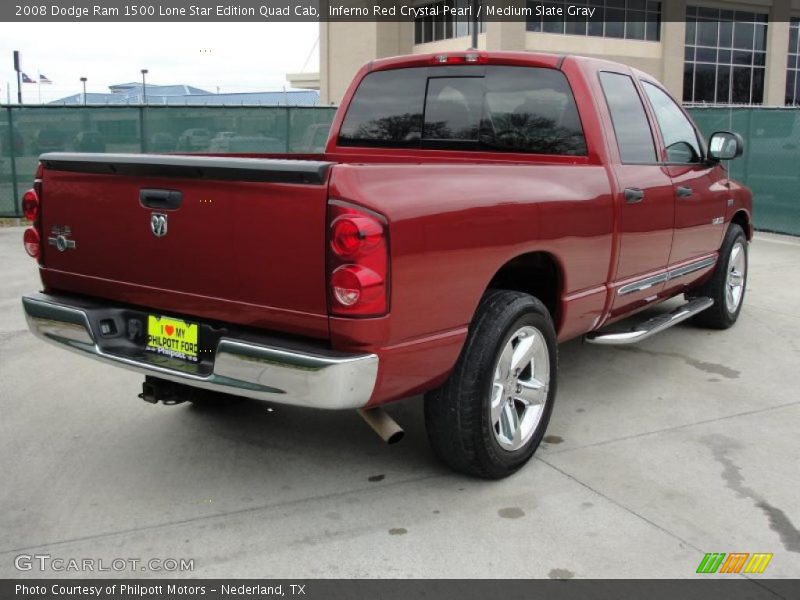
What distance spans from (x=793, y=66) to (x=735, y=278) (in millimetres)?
36961

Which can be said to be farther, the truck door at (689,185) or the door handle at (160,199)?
the truck door at (689,185)

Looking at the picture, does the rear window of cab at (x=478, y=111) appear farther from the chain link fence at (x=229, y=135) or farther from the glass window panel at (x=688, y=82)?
the glass window panel at (x=688, y=82)

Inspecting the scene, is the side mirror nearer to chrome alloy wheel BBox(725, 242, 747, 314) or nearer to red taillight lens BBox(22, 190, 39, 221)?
chrome alloy wheel BBox(725, 242, 747, 314)

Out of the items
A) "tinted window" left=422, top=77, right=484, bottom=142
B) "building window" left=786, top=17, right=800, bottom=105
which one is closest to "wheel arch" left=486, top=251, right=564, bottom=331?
"tinted window" left=422, top=77, right=484, bottom=142

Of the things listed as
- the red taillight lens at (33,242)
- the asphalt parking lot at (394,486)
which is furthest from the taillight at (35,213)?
the asphalt parking lot at (394,486)

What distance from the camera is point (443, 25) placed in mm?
35938

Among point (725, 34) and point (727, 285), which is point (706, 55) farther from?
point (727, 285)

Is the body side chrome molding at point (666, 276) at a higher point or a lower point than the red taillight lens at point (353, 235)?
lower

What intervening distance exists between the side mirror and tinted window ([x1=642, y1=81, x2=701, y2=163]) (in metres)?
0.10

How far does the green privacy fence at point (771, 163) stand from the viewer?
41.2 feet

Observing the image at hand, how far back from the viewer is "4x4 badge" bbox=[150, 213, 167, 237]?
350 centimetres

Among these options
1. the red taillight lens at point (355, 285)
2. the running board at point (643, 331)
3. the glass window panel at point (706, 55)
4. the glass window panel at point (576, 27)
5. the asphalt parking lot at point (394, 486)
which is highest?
the glass window panel at point (576, 27)

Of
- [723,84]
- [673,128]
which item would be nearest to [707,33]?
[723,84]

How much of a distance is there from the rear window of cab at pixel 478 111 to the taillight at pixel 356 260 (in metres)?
1.84
